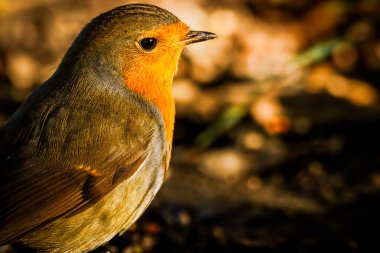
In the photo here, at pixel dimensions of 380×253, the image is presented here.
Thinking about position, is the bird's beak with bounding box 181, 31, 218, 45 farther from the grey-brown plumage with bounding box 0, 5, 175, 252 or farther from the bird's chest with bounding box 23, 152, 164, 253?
the bird's chest with bounding box 23, 152, 164, 253

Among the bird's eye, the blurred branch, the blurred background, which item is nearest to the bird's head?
the bird's eye

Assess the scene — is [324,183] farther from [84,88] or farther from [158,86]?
[84,88]

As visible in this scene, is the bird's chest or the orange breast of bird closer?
the bird's chest

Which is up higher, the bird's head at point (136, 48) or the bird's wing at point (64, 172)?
the bird's head at point (136, 48)

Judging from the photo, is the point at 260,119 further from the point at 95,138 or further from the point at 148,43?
the point at 95,138

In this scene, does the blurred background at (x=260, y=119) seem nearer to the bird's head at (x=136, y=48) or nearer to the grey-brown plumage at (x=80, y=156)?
the grey-brown plumage at (x=80, y=156)

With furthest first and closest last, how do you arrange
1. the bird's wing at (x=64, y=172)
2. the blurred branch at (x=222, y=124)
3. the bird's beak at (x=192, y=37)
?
the blurred branch at (x=222, y=124), the bird's beak at (x=192, y=37), the bird's wing at (x=64, y=172)

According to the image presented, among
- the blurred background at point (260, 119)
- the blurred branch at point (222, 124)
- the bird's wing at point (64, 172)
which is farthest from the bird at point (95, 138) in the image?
the blurred branch at point (222, 124)
